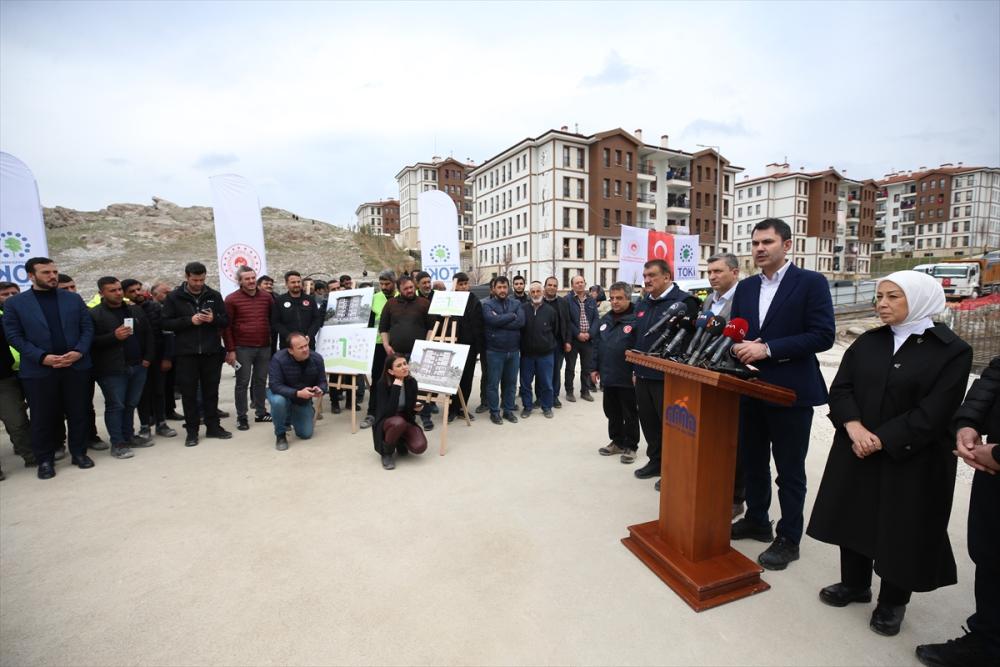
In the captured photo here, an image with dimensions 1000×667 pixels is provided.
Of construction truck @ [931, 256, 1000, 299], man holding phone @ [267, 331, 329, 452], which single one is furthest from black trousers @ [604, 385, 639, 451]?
construction truck @ [931, 256, 1000, 299]

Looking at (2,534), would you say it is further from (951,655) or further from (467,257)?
(467,257)

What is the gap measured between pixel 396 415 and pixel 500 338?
1.91 meters

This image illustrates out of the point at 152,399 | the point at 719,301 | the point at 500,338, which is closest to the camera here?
the point at 719,301

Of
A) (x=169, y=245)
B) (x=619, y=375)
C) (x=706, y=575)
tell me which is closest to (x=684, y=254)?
(x=619, y=375)

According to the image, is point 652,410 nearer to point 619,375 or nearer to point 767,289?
point 619,375

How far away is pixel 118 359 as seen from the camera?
17.0 feet

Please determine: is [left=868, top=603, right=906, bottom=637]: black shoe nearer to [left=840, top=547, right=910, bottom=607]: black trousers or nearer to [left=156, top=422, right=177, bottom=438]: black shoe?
[left=840, top=547, right=910, bottom=607]: black trousers

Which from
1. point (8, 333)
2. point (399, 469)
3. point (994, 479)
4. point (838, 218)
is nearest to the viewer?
point (994, 479)

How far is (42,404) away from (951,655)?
706 cm

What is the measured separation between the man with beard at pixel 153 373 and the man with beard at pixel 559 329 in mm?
5118

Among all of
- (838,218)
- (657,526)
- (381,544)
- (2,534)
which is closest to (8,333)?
(2,534)

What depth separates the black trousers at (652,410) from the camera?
13.6 feet

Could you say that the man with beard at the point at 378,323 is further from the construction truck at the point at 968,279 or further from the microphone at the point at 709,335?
the construction truck at the point at 968,279

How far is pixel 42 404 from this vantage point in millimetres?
4539
